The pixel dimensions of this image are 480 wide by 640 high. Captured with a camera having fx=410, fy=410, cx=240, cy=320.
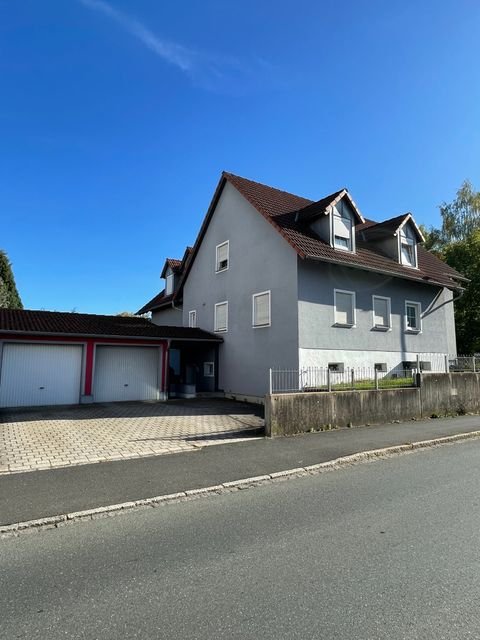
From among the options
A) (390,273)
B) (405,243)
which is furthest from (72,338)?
(405,243)

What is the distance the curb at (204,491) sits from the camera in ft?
15.4

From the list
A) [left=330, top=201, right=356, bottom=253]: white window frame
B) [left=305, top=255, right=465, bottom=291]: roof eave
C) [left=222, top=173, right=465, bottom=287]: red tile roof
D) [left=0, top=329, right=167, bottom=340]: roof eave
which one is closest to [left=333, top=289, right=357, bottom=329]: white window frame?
[left=305, top=255, right=465, bottom=291]: roof eave

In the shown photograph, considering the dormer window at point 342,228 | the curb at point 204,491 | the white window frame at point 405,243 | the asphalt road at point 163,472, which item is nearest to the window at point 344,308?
the dormer window at point 342,228

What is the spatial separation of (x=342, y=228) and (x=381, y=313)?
14.0 feet

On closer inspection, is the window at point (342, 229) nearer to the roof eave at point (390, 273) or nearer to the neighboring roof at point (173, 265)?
the roof eave at point (390, 273)

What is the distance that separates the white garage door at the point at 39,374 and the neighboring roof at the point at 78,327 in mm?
850

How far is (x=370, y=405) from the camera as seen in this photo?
1204cm

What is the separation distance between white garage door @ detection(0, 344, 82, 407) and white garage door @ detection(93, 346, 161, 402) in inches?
35.6

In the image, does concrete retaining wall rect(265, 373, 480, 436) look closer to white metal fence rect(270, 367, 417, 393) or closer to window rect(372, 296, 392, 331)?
white metal fence rect(270, 367, 417, 393)

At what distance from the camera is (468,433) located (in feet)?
35.2

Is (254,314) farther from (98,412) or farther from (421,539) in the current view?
(421,539)

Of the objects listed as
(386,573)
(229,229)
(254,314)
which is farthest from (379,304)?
(386,573)

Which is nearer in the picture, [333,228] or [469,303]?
[333,228]

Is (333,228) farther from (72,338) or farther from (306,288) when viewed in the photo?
(72,338)
